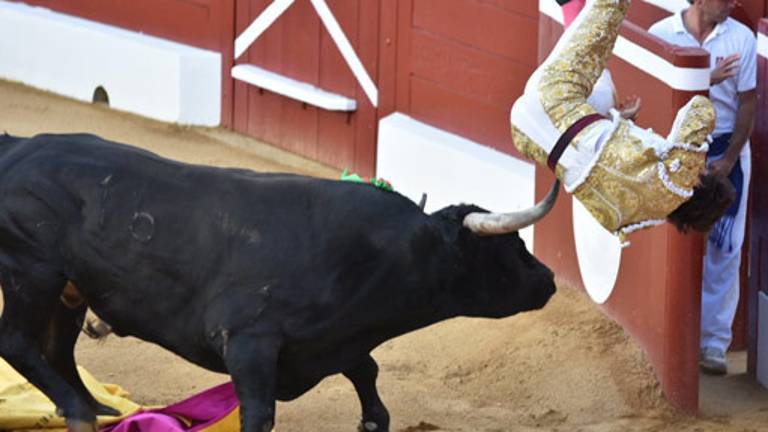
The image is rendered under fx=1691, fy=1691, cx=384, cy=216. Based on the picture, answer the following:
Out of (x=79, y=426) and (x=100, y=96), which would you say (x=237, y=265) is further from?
(x=100, y=96)

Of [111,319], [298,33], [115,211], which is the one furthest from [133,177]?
[298,33]

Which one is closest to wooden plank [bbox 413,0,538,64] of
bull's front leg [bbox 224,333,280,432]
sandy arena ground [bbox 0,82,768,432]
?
sandy arena ground [bbox 0,82,768,432]

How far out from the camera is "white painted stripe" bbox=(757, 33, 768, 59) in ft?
21.0

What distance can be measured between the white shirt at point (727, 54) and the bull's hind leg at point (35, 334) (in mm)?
2636

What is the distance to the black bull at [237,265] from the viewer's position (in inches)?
196

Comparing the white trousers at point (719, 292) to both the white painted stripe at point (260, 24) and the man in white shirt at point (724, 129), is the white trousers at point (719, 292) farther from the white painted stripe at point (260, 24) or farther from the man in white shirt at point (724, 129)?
the white painted stripe at point (260, 24)

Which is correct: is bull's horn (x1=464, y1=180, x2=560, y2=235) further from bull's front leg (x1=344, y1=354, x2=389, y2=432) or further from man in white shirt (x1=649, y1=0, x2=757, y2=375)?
man in white shirt (x1=649, y1=0, x2=757, y2=375)

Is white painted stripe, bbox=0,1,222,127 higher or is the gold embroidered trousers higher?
the gold embroidered trousers

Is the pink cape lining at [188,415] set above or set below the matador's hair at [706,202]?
below

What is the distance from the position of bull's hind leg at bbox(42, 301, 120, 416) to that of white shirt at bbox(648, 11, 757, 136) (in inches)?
98.7

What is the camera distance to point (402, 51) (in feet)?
30.7

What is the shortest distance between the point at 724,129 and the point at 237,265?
2278 mm

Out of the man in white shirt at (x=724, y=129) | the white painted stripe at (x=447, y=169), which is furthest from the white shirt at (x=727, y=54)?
the white painted stripe at (x=447, y=169)

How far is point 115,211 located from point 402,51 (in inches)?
173
